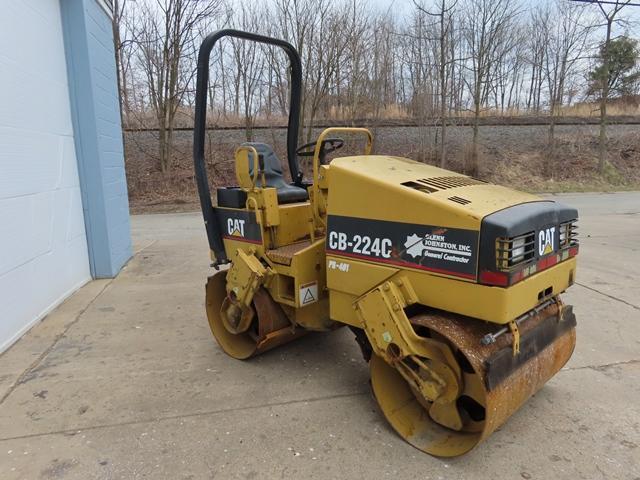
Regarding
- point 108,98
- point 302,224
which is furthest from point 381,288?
point 108,98

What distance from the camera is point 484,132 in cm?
2106

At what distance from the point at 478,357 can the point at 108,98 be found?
252 inches

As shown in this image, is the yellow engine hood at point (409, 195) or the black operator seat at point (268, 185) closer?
the yellow engine hood at point (409, 195)

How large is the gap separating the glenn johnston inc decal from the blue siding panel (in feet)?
14.8

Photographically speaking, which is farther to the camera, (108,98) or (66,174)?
(108,98)

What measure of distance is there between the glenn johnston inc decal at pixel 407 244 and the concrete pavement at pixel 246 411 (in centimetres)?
104

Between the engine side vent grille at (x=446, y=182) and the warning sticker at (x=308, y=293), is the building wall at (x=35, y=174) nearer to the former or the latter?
the warning sticker at (x=308, y=293)

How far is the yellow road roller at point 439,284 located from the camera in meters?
2.24

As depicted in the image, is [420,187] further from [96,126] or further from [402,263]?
[96,126]

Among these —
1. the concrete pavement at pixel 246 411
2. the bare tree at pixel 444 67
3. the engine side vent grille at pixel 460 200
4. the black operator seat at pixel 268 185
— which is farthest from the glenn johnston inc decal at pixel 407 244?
the bare tree at pixel 444 67

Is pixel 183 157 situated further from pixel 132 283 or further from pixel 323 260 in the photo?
pixel 323 260

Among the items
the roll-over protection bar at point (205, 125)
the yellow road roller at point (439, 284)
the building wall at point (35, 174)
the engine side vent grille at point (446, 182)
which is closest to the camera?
the yellow road roller at point (439, 284)

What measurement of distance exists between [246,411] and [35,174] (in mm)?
3552

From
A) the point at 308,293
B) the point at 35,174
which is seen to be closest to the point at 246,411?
the point at 308,293
